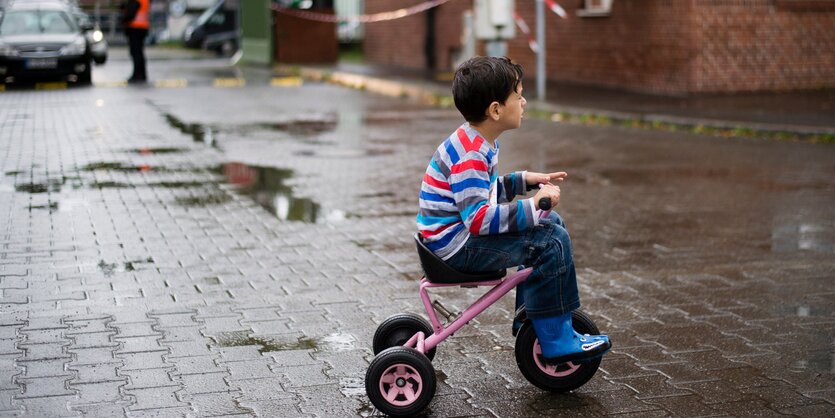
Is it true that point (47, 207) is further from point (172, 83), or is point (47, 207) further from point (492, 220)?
point (172, 83)

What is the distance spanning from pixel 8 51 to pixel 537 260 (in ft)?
68.9

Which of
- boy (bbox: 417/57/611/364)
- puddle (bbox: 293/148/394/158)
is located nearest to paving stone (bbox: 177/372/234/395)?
boy (bbox: 417/57/611/364)

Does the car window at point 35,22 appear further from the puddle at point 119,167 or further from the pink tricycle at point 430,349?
the pink tricycle at point 430,349

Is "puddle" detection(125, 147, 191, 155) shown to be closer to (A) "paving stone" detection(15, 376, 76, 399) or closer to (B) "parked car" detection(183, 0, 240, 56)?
(A) "paving stone" detection(15, 376, 76, 399)

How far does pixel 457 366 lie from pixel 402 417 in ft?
2.43

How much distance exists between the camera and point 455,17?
90.6 ft

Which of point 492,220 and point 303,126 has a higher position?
point 492,220

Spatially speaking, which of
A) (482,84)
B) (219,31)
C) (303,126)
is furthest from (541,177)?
(219,31)

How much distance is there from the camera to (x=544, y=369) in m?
5.02

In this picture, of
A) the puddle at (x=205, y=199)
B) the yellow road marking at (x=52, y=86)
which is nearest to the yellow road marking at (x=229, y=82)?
the yellow road marking at (x=52, y=86)

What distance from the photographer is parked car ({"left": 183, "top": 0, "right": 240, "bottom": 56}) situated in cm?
4059

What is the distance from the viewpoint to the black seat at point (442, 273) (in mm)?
4797

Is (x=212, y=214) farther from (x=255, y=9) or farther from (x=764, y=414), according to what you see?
(x=255, y=9)

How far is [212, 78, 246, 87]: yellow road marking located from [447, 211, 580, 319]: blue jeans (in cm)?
1996
